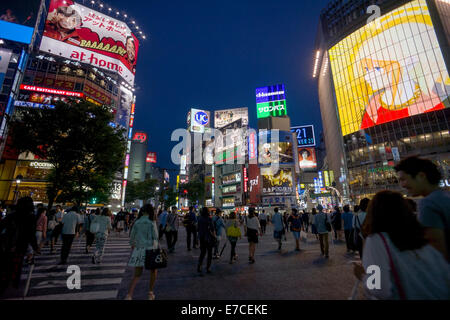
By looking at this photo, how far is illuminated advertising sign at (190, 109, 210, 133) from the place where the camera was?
9561 cm

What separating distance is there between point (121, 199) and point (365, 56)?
65.2 metres

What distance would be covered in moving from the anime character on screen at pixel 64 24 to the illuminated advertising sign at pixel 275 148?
Result: 4766 centimetres

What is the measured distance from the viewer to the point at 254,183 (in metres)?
61.0

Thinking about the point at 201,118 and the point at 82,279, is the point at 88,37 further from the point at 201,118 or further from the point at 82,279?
the point at 201,118

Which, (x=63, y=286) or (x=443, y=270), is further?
(x=63, y=286)

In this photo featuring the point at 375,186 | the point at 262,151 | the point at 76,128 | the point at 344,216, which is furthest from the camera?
the point at 262,151

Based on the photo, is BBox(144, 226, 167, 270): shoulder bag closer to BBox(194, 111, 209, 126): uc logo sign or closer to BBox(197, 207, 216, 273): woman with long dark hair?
BBox(197, 207, 216, 273): woman with long dark hair

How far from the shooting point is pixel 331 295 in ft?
15.0

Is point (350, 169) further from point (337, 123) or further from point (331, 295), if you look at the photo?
point (331, 295)

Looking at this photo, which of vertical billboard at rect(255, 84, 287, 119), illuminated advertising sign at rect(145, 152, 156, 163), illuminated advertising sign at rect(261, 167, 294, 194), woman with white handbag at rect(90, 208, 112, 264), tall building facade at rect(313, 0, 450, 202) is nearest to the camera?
woman with white handbag at rect(90, 208, 112, 264)

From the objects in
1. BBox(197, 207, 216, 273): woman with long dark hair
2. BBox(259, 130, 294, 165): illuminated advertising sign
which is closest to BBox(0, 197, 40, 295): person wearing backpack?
BBox(197, 207, 216, 273): woman with long dark hair

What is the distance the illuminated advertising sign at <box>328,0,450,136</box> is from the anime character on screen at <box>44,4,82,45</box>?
5915cm

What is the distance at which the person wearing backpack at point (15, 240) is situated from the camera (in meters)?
4.12

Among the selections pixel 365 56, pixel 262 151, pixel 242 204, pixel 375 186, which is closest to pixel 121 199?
pixel 242 204
